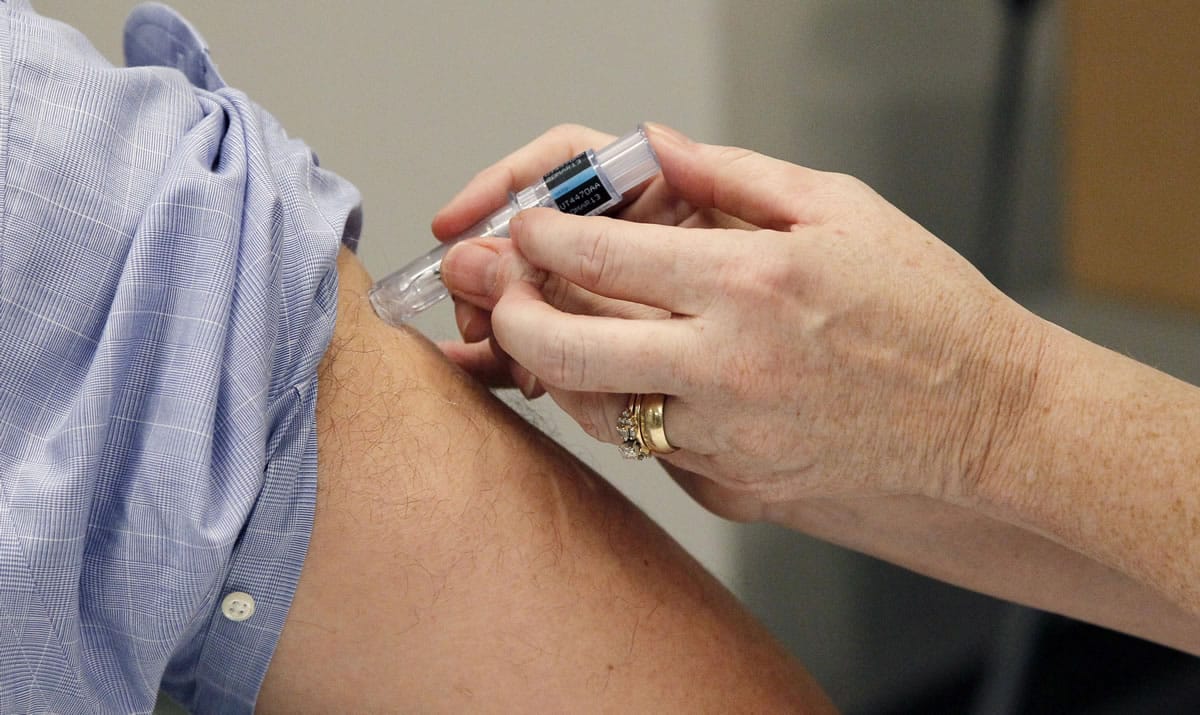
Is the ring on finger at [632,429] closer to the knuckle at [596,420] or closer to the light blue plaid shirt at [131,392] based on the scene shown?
the knuckle at [596,420]

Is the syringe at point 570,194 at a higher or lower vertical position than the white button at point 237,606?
higher

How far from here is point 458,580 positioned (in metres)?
0.73

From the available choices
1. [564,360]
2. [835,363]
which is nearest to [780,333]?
[835,363]

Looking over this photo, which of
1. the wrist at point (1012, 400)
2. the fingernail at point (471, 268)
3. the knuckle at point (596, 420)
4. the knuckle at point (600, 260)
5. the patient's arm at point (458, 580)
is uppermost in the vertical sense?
the knuckle at point (600, 260)

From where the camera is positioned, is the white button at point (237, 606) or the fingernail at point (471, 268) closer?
the white button at point (237, 606)

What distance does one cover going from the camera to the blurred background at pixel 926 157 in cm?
151

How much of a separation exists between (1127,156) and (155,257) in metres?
2.05

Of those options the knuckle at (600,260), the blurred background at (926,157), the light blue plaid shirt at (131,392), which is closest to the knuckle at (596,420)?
the knuckle at (600,260)

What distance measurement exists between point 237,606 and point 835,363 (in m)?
0.45

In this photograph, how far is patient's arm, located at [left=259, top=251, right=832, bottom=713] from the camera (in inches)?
28.1

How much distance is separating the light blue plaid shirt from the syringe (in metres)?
0.12

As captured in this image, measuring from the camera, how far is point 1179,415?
2.50 ft

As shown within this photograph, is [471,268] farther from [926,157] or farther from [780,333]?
[926,157]

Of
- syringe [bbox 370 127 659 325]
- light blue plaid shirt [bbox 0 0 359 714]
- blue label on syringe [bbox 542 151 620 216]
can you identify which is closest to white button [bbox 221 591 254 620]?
light blue plaid shirt [bbox 0 0 359 714]
